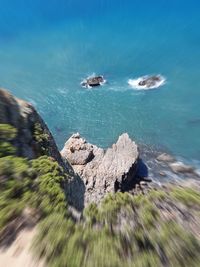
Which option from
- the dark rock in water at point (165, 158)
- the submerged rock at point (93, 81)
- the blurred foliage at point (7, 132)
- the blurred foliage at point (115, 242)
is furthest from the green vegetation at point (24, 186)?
the submerged rock at point (93, 81)

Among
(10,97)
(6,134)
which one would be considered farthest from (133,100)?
(6,134)

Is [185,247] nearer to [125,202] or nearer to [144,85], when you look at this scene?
[125,202]

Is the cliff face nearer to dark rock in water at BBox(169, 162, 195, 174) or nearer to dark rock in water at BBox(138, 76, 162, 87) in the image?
dark rock in water at BBox(169, 162, 195, 174)

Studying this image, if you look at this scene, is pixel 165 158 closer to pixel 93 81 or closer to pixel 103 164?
pixel 103 164

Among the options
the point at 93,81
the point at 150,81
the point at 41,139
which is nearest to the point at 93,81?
the point at 93,81

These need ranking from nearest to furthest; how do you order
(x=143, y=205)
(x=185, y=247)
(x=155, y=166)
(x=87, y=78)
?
(x=185, y=247) → (x=143, y=205) → (x=155, y=166) → (x=87, y=78)

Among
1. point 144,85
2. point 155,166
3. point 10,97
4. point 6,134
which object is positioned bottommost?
point 155,166
